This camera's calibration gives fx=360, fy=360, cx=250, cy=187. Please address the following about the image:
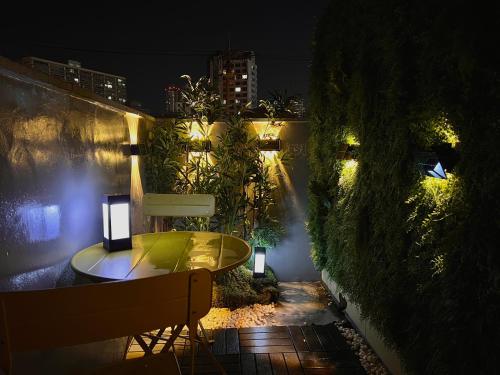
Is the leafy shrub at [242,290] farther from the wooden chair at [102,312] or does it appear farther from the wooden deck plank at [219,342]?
the wooden chair at [102,312]

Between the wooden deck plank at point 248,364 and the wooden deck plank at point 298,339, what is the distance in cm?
43

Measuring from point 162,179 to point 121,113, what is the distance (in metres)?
1.36

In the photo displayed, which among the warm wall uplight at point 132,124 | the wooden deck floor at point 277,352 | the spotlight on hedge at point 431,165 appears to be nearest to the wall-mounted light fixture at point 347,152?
the spotlight on hedge at point 431,165

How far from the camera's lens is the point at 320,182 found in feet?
14.0

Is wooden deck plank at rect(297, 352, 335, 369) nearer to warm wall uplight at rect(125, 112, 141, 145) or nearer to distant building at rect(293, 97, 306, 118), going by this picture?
warm wall uplight at rect(125, 112, 141, 145)

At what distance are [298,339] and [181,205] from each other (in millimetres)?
1720

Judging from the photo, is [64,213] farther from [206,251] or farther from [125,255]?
[206,251]

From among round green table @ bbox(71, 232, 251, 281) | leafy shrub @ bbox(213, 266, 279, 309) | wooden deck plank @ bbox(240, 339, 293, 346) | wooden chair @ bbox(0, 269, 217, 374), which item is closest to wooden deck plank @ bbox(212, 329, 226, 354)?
wooden deck plank @ bbox(240, 339, 293, 346)

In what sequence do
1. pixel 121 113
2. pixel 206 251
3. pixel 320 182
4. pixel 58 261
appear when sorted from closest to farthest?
pixel 58 261 < pixel 206 251 < pixel 121 113 < pixel 320 182

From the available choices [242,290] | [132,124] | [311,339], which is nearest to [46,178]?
[132,124]

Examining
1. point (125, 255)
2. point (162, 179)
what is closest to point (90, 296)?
point (125, 255)

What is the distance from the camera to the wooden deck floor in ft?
9.32

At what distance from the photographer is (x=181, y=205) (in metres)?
3.72

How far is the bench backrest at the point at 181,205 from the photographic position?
3.70 metres
